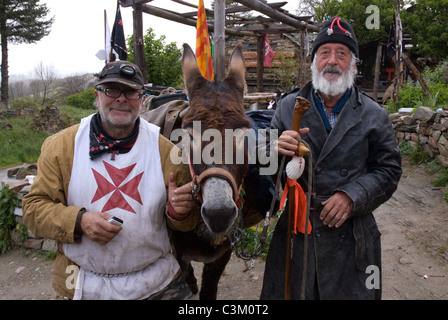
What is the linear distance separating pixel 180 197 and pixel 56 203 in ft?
2.51

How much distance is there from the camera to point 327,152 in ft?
6.91

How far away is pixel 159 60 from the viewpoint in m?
8.96

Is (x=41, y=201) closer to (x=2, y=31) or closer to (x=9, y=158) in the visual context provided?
(x=9, y=158)

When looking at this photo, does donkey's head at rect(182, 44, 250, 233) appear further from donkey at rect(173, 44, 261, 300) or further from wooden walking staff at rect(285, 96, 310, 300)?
wooden walking staff at rect(285, 96, 310, 300)

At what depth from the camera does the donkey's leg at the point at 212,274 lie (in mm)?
3012

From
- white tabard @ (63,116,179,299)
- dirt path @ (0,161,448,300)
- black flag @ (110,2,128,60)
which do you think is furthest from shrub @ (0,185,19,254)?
white tabard @ (63,116,179,299)

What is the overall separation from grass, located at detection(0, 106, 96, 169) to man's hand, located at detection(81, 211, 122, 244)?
8694mm

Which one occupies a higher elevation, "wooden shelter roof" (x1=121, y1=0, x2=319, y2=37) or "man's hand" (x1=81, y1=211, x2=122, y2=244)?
"wooden shelter roof" (x1=121, y1=0, x2=319, y2=37)

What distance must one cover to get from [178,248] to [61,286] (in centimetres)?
92

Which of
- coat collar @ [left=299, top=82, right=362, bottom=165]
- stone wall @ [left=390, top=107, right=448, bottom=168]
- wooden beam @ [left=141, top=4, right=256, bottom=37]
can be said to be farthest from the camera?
stone wall @ [left=390, top=107, right=448, bottom=168]

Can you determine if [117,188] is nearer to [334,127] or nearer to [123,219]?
[123,219]

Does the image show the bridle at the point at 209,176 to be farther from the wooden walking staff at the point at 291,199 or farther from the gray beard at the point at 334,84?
the gray beard at the point at 334,84

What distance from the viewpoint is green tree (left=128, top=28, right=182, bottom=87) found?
8992 millimetres

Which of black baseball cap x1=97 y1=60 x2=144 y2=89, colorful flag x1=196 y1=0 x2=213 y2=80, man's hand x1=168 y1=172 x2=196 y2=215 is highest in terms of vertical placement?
colorful flag x1=196 y1=0 x2=213 y2=80
